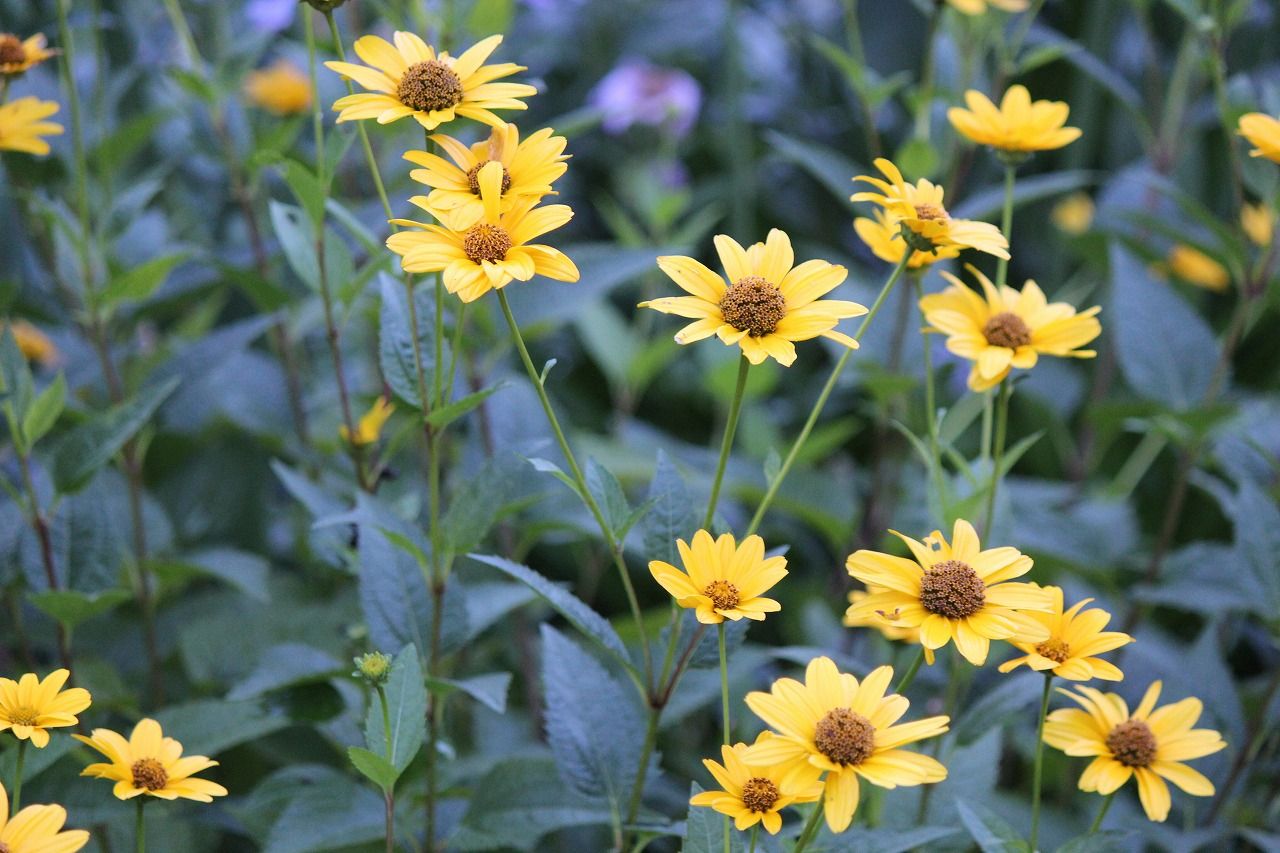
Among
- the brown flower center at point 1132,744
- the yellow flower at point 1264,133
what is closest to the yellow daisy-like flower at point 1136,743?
the brown flower center at point 1132,744

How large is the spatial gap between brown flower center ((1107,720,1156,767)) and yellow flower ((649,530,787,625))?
247 mm

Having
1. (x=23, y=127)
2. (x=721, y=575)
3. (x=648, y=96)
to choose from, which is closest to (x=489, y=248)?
(x=721, y=575)

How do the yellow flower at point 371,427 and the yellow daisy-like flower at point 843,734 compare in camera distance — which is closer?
the yellow daisy-like flower at point 843,734

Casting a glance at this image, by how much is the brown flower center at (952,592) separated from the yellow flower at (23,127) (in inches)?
28.5

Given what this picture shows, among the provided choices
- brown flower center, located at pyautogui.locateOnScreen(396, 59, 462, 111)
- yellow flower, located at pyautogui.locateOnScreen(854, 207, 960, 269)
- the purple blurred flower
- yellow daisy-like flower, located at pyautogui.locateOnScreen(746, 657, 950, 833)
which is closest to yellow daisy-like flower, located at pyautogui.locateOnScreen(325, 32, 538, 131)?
brown flower center, located at pyautogui.locateOnScreen(396, 59, 462, 111)

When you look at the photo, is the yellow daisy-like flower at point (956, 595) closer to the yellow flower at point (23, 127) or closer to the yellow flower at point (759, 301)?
the yellow flower at point (759, 301)

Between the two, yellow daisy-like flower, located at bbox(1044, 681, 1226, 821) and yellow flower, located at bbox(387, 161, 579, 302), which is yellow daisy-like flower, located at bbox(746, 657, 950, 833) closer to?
yellow daisy-like flower, located at bbox(1044, 681, 1226, 821)

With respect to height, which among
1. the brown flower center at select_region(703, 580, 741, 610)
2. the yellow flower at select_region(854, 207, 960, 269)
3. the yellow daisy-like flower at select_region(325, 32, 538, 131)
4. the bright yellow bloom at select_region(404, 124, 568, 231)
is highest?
the yellow daisy-like flower at select_region(325, 32, 538, 131)

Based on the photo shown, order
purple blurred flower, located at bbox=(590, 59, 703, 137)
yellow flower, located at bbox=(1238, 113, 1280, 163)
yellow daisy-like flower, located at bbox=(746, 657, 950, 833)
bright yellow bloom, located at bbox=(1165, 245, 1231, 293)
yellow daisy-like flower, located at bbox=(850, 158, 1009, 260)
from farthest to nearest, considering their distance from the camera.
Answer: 1. purple blurred flower, located at bbox=(590, 59, 703, 137)
2. bright yellow bloom, located at bbox=(1165, 245, 1231, 293)
3. yellow flower, located at bbox=(1238, 113, 1280, 163)
4. yellow daisy-like flower, located at bbox=(850, 158, 1009, 260)
5. yellow daisy-like flower, located at bbox=(746, 657, 950, 833)

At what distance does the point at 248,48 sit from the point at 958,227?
0.87 meters

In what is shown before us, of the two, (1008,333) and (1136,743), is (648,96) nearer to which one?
(1008,333)

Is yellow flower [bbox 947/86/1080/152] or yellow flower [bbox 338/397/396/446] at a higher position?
yellow flower [bbox 947/86/1080/152]

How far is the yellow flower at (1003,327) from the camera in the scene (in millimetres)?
772

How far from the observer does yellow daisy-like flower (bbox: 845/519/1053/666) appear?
635 mm
